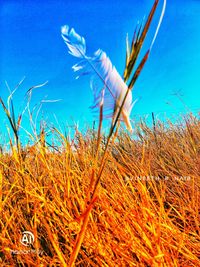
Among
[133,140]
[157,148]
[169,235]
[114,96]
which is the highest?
[133,140]

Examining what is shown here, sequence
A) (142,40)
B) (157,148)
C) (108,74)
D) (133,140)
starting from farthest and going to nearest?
(133,140)
(157,148)
(108,74)
(142,40)

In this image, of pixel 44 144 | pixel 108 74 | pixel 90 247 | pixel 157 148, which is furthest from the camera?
pixel 157 148

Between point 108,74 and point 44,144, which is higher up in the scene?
point 44,144

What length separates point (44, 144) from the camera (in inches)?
50.2

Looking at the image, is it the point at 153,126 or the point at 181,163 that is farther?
the point at 153,126

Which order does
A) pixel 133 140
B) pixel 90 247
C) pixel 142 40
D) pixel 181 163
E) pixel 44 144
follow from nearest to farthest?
pixel 142 40 → pixel 90 247 → pixel 44 144 → pixel 181 163 → pixel 133 140

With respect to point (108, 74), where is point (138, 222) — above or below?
below

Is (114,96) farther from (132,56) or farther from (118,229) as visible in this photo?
(118,229)

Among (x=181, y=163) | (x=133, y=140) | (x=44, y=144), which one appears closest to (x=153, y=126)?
(x=133, y=140)

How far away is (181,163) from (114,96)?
1.62m

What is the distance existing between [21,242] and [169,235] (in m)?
0.46

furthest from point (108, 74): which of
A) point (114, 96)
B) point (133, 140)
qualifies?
point (133, 140)

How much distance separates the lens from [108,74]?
499mm

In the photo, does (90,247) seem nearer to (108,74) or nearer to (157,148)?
(108,74)
